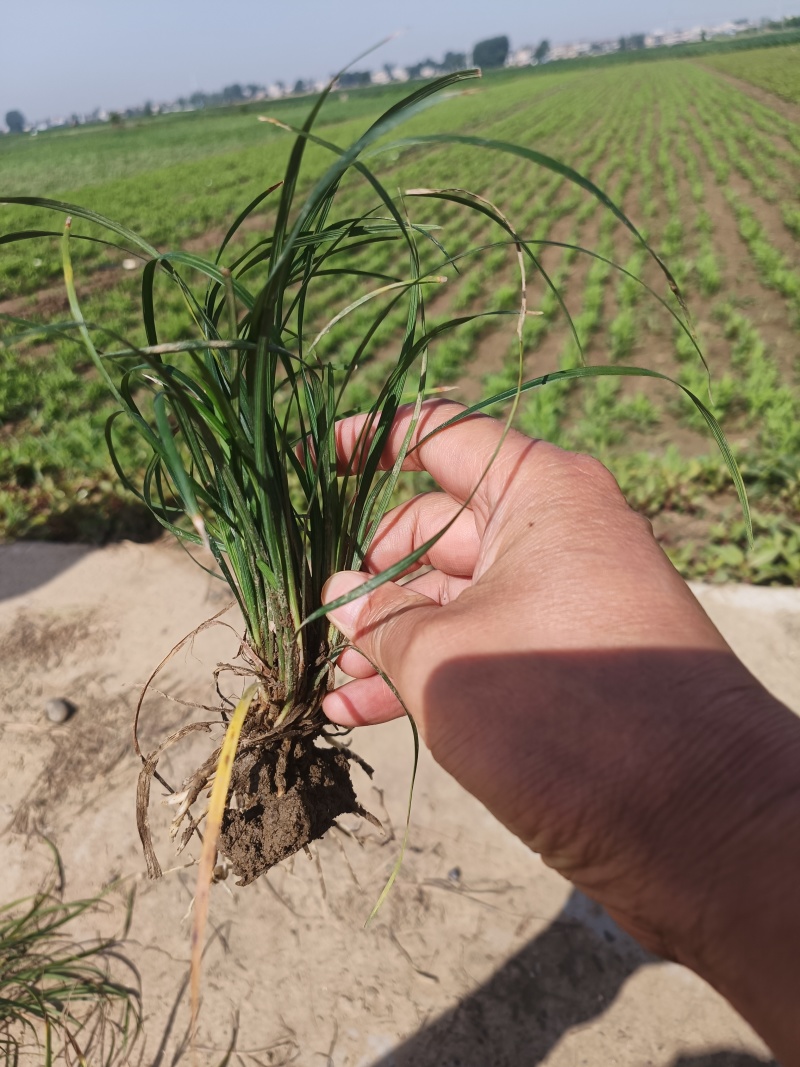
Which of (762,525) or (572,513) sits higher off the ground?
(572,513)

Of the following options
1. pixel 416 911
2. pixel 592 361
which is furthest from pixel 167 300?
pixel 416 911

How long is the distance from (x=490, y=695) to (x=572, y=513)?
392mm

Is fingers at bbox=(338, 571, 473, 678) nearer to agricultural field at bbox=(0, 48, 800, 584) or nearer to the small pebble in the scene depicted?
agricultural field at bbox=(0, 48, 800, 584)

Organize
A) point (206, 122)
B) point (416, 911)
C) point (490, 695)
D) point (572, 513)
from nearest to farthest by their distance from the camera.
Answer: point (490, 695)
point (572, 513)
point (416, 911)
point (206, 122)

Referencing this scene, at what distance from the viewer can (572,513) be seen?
1273 mm

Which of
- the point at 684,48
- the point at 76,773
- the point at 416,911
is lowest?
the point at 416,911

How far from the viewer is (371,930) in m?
2.41

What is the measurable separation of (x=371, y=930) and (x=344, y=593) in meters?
1.61

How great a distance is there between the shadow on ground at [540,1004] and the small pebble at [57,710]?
187 cm

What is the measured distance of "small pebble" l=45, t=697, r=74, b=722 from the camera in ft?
9.98

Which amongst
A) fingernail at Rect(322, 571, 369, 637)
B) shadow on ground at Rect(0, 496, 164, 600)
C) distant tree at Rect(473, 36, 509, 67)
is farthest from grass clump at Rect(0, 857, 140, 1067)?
distant tree at Rect(473, 36, 509, 67)

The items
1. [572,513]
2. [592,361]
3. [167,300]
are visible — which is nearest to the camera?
[572,513]

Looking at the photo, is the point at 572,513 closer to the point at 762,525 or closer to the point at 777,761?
the point at 777,761

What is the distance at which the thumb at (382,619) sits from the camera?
1.26m
